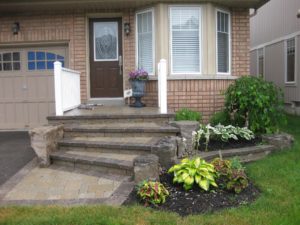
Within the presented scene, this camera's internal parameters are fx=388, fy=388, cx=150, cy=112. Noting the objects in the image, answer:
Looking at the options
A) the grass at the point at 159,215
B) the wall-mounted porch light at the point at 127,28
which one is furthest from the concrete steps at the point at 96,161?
the wall-mounted porch light at the point at 127,28

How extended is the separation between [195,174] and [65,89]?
3958 mm

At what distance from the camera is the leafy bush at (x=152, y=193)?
14.4ft

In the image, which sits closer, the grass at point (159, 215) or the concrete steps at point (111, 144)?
the grass at point (159, 215)

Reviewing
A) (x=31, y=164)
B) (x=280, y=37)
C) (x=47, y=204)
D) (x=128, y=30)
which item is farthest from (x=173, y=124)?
(x=280, y=37)

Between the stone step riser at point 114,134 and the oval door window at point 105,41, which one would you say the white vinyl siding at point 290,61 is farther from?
the stone step riser at point 114,134

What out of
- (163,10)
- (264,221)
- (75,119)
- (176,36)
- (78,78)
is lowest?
(264,221)

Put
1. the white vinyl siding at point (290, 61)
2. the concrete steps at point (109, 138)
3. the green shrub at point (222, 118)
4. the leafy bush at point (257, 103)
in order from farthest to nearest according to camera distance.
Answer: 1. the white vinyl siding at point (290, 61)
2. the green shrub at point (222, 118)
3. the leafy bush at point (257, 103)
4. the concrete steps at point (109, 138)

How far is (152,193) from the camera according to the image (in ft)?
14.4

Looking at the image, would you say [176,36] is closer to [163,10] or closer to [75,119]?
[163,10]

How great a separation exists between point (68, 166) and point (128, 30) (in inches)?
171

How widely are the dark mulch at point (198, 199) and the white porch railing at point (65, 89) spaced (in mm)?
3320

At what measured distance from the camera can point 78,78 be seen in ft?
29.7

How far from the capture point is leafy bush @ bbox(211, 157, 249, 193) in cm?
478

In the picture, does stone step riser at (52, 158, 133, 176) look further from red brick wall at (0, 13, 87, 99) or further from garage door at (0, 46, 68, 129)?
garage door at (0, 46, 68, 129)
